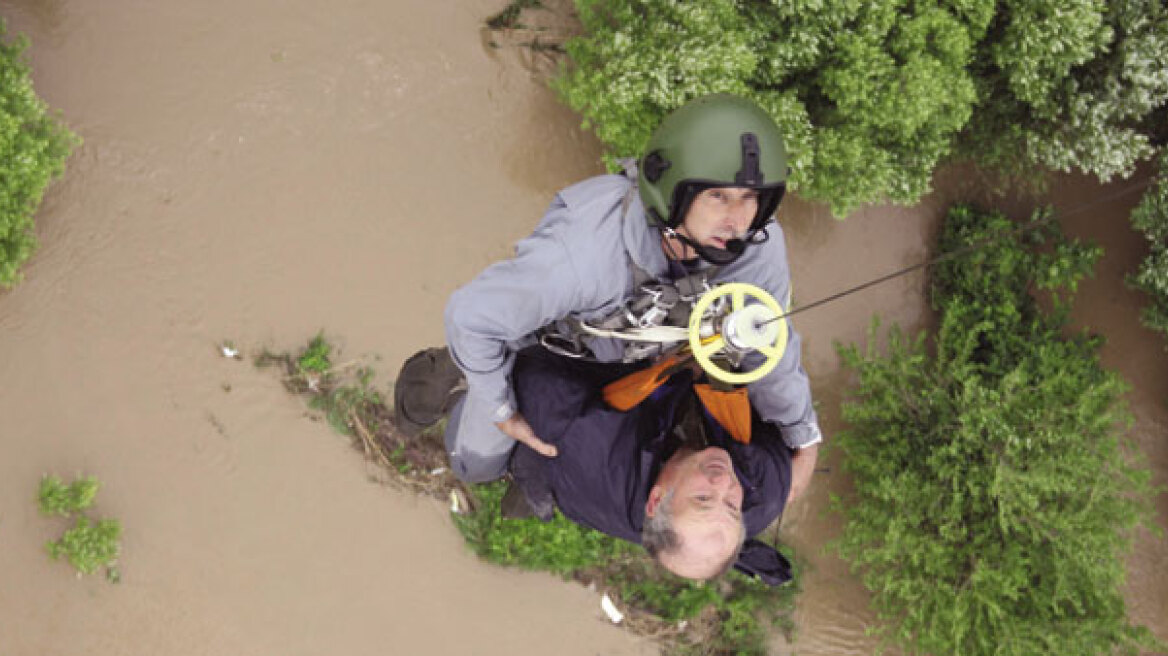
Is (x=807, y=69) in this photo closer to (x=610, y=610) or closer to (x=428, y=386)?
(x=428, y=386)

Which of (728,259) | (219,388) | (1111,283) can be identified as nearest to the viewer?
(728,259)

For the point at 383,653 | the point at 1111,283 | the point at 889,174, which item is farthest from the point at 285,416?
the point at 1111,283

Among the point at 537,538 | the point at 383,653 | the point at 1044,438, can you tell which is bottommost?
the point at 383,653

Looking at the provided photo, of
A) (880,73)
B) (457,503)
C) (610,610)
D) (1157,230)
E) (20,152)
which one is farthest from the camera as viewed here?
(610,610)

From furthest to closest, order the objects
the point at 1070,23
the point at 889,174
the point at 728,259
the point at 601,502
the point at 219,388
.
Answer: the point at 219,388 < the point at 889,174 < the point at 1070,23 < the point at 601,502 < the point at 728,259

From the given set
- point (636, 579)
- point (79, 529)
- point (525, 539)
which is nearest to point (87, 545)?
point (79, 529)

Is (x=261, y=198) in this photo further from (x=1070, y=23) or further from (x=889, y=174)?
(x=1070, y=23)
